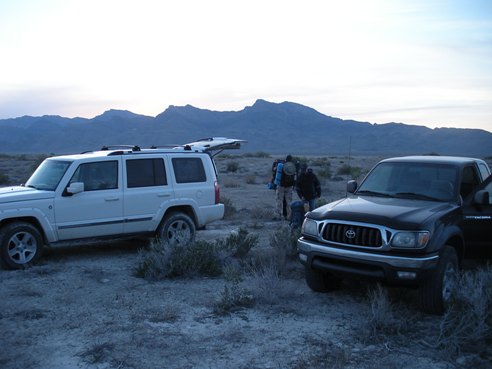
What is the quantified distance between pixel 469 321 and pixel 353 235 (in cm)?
152

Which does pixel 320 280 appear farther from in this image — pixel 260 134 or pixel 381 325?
pixel 260 134

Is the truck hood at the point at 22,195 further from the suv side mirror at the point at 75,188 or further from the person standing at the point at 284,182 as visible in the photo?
the person standing at the point at 284,182

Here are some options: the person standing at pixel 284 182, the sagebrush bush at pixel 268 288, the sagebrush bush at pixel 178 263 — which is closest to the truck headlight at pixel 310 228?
the sagebrush bush at pixel 268 288

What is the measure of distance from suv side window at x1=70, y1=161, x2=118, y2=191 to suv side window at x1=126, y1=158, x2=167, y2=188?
0.86 ft

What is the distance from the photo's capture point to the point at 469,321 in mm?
5438

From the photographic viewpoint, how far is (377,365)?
4.94 m

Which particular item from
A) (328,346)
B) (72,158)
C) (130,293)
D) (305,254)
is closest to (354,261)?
(305,254)

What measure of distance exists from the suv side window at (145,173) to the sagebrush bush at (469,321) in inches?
218

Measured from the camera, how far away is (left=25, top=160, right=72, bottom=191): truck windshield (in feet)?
29.0

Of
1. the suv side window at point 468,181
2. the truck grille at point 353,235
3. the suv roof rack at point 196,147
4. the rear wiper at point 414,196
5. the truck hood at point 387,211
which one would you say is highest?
the suv roof rack at point 196,147

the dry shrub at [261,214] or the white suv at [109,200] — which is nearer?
the white suv at [109,200]

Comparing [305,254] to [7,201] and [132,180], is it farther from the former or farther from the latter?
[7,201]

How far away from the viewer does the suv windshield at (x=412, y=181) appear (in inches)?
→ 280

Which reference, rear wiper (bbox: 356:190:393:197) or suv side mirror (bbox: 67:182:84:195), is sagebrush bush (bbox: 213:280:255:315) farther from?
suv side mirror (bbox: 67:182:84:195)
